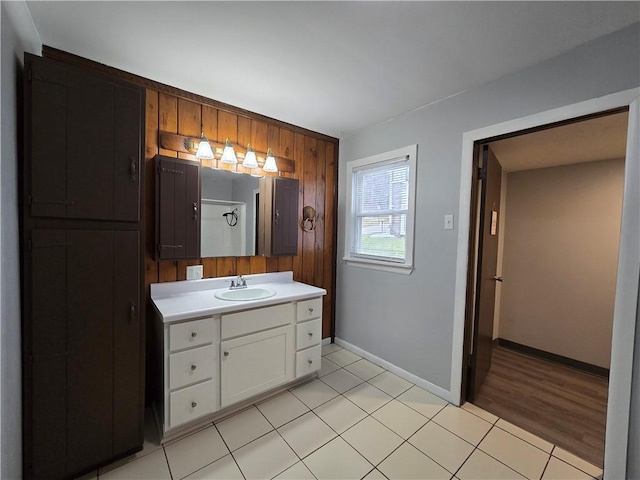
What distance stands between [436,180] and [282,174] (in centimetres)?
139

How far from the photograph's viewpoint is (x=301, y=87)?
1.98m

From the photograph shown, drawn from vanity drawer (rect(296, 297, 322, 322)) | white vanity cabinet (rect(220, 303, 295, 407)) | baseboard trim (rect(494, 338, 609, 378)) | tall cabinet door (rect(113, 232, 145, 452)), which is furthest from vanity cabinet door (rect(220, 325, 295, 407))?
baseboard trim (rect(494, 338, 609, 378))

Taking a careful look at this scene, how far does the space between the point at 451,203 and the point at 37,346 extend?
258 centimetres

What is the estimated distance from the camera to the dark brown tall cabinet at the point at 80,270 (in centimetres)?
125

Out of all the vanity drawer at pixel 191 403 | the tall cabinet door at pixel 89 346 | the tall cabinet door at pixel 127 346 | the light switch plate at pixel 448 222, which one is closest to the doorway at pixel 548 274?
the light switch plate at pixel 448 222

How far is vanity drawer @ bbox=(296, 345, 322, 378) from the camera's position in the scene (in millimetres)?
2211

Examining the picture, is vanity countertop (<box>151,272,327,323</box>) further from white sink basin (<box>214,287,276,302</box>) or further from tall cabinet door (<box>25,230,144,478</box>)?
tall cabinet door (<box>25,230,144,478</box>)

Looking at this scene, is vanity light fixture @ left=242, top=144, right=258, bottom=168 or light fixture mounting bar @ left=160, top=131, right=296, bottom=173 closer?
light fixture mounting bar @ left=160, top=131, right=296, bottom=173

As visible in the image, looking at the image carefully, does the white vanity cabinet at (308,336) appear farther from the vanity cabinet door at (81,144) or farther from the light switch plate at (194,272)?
the vanity cabinet door at (81,144)

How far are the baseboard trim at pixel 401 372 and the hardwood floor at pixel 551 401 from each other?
262 mm

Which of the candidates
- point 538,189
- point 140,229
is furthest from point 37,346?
point 538,189

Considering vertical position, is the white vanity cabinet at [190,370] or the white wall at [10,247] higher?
the white wall at [10,247]

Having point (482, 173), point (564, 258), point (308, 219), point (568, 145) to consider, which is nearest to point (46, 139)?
point (308, 219)

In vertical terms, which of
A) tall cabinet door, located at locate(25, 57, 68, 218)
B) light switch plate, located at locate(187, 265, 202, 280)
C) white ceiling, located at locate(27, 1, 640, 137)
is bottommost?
light switch plate, located at locate(187, 265, 202, 280)
